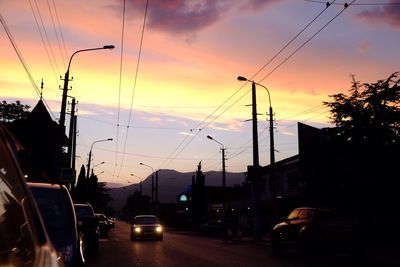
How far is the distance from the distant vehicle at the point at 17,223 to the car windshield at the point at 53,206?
4754 millimetres

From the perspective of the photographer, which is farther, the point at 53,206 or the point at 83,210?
the point at 83,210

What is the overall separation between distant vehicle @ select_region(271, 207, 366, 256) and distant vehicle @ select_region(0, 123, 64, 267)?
16.5 m

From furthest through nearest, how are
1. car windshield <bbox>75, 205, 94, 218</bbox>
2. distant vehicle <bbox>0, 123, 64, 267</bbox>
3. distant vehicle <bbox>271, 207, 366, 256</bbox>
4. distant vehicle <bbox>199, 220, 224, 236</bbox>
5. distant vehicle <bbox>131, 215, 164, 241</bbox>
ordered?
1. distant vehicle <bbox>199, 220, 224, 236</bbox>
2. distant vehicle <bbox>131, 215, 164, 241</bbox>
3. car windshield <bbox>75, 205, 94, 218</bbox>
4. distant vehicle <bbox>271, 207, 366, 256</bbox>
5. distant vehicle <bbox>0, 123, 64, 267</bbox>

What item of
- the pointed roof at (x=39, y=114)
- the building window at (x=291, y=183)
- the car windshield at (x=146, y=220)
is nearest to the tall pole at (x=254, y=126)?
the car windshield at (x=146, y=220)

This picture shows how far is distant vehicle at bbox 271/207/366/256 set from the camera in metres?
18.1

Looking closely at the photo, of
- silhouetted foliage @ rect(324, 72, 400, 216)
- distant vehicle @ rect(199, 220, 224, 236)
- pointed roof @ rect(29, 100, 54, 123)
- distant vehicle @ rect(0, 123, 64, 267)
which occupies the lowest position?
distant vehicle @ rect(0, 123, 64, 267)

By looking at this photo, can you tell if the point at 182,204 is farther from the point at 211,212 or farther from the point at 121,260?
the point at 121,260

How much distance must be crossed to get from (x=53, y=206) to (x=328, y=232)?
1258cm

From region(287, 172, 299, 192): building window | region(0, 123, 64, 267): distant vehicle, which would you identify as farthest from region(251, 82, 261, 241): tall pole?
region(0, 123, 64, 267): distant vehicle

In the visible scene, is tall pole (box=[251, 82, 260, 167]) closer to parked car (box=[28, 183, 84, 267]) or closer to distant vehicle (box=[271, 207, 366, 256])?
distant vehicle (box=[271, 207, 366, 256])

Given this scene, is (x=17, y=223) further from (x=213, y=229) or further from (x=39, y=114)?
(x=39, y=114)

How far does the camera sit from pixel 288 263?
1634cm

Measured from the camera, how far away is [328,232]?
18.3 m

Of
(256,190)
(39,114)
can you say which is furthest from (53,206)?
(39,114)
